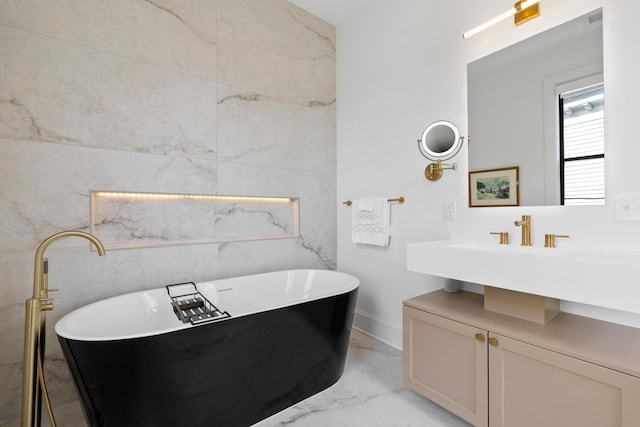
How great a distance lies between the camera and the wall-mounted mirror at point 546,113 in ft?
5.16

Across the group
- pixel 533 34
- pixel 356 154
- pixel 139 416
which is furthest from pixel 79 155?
pixel 533 34

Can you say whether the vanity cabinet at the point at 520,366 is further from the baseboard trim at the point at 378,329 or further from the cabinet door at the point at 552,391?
the baseboard trim at the point at 378,329

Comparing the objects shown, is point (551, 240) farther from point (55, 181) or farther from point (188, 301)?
point (55, 181)

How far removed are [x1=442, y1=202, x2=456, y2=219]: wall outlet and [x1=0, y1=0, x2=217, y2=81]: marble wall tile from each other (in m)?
2.05

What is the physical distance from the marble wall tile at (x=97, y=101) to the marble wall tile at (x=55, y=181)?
0.24 ft

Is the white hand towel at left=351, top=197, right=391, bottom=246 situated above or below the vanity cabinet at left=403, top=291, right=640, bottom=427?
above

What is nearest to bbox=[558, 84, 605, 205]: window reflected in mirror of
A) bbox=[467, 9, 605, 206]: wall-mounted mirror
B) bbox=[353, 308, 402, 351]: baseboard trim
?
bbox=[467, 9, 605, 206]: wall-mounted mirror

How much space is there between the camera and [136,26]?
213 centimetres

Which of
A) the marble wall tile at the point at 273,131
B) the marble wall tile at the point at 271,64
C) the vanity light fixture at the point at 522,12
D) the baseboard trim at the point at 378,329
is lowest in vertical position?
the baseboard trim at the point at 378,329

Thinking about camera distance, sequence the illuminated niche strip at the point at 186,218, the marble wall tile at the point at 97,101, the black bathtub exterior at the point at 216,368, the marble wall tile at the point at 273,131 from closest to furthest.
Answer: the black bathtub exterior at the point at 216,368
the marble wall tile at the point at 97,101
the illuminated niche strip at the point at 186,218
the marble wall tile at the point at 273,131

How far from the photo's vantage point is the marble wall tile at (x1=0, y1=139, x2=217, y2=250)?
5.75ft

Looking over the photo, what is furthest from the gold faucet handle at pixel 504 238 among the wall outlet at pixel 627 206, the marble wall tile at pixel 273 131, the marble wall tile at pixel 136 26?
the marble wall tile at pixel 136 26

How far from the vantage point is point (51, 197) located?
1.86 meters

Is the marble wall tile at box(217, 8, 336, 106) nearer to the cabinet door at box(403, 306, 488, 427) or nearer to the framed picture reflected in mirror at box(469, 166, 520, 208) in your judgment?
the framed picture reflected in mirror at box(469, 166, 520, 208)
